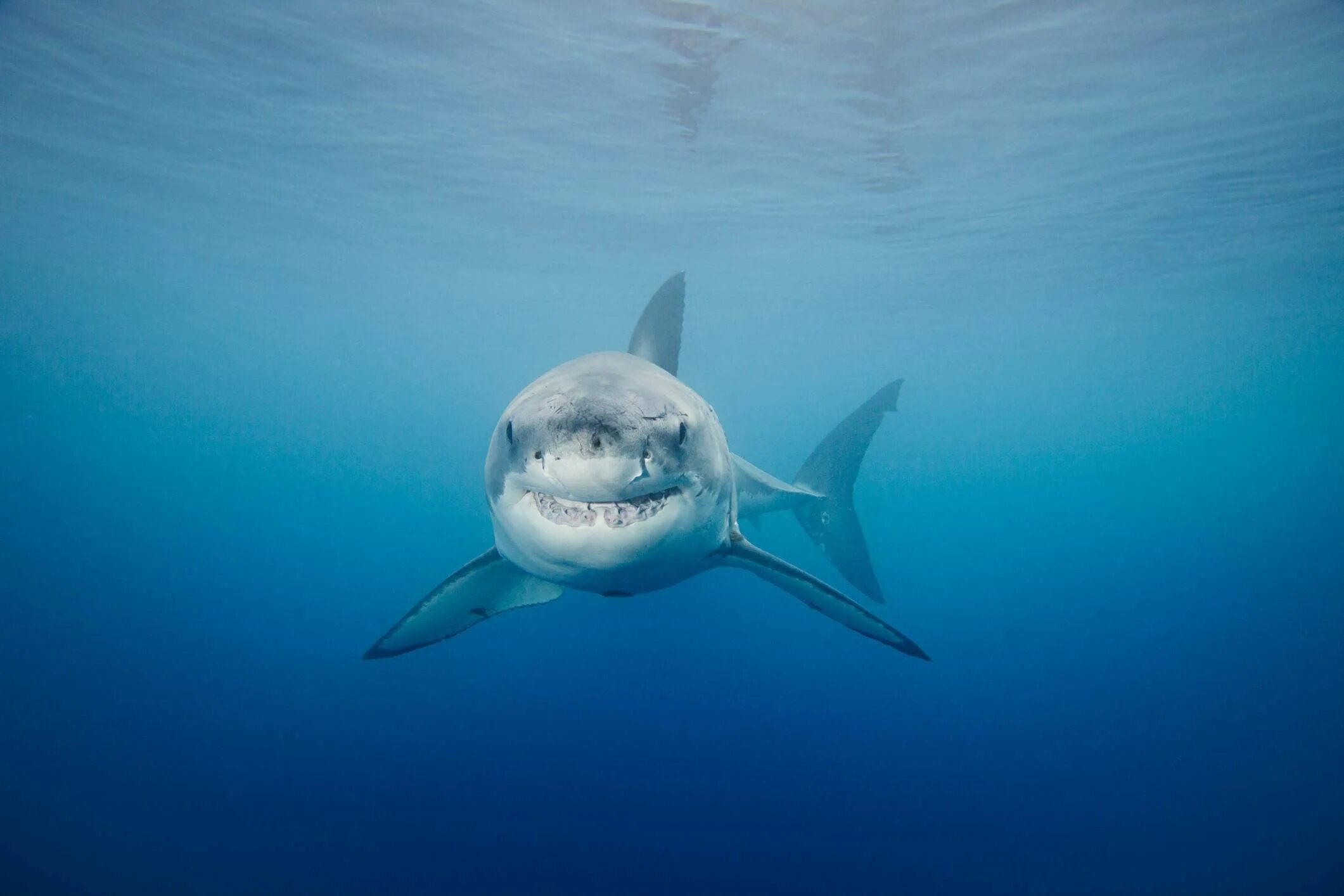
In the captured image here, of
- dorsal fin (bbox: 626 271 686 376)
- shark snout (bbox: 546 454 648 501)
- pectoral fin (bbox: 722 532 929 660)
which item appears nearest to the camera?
shark snout (bbox: 546 454 648 501)

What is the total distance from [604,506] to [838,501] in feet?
24.4

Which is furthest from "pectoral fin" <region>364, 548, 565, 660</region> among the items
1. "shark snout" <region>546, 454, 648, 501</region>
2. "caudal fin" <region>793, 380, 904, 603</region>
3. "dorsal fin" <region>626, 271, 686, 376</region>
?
"caudal fin" <region>793, 380, 904, 603</region>

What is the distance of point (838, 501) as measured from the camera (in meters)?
9.69

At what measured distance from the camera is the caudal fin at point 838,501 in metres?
9.36

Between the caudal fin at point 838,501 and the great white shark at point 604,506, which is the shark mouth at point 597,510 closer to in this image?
the great white shark at point 604,506

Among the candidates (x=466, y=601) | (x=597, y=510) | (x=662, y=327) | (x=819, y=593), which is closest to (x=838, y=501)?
(x=662, y=327)

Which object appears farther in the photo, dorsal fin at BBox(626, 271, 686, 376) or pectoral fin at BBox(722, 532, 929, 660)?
dorsal fin at BBox(626, 271, 686, 376)

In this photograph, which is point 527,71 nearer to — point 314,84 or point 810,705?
point 314,84

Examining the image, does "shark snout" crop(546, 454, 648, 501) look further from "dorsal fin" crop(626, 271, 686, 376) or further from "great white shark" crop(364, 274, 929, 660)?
"dorsal fin" crop(626, 271, 686, 376)

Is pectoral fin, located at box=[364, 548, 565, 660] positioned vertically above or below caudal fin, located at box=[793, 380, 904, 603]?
below

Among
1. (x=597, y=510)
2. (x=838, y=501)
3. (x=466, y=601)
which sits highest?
(x=838, y=501)

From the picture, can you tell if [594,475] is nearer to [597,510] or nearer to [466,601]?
[597,510]

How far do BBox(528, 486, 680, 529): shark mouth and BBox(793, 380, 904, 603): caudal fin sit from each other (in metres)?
6.79

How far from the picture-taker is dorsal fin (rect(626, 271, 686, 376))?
19.1ft
